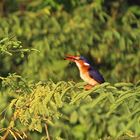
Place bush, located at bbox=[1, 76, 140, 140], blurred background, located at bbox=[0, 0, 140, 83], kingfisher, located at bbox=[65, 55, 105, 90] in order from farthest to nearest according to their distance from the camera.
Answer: blurred background, located at bbox=[0, 0, 140, 83] → kingfisher, located at bbox=[65, 55, 105, 90] → bush, located at bbox=[1, 76, 140, 140]

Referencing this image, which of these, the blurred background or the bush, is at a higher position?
the blurred background

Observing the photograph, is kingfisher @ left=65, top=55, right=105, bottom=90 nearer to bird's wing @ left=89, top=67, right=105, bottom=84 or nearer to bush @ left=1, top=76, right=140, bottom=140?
bird's wing @ left=89, top=67, right=105, bottom=84

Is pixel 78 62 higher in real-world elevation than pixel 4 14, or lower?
lower

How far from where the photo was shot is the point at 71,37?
35.0 ft

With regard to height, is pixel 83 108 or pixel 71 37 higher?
pixel 71 37

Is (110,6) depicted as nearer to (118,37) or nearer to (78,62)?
(118,37)

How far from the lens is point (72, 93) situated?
4.74 metres

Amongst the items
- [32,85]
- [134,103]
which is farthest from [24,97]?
[134,103]

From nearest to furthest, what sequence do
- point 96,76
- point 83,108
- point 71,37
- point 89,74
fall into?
1. point 83,108
2. point 96,76
3. point 89,74
4. point 71,37

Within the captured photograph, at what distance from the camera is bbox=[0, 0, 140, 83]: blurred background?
10484 millimetres

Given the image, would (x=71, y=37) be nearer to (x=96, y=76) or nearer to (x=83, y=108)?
(x=96, y=76)

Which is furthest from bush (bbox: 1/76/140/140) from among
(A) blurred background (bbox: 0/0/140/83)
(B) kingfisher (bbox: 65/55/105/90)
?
(A) blurred background (bbox: 0/0/140/83)

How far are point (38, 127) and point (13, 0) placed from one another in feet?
24.8

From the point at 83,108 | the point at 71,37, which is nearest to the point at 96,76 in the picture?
the point at 83,108
